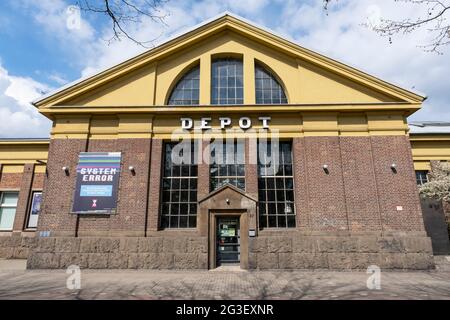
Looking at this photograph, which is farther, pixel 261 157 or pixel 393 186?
pixel 261 157

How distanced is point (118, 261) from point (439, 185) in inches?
631

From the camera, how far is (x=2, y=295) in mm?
7918

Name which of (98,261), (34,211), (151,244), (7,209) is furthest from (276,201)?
(7,209)

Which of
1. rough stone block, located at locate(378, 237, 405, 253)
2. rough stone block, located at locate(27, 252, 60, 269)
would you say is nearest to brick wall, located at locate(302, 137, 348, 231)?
rough stone block, located at locate(378, 237, 405, 253)

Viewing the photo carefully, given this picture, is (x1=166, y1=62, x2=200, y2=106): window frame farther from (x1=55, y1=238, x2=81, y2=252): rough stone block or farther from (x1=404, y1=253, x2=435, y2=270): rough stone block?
(x1=404, y1=253, x2=435, y2=270): rough stone block

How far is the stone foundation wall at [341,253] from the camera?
11523 millimetres

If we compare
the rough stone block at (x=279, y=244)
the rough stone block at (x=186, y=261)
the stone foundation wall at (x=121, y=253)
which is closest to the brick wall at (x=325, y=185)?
the rough stone block at (x=279, y=244)

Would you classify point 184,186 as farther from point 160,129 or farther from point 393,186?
point 393,186

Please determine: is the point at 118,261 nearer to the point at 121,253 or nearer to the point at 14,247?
the point at 121,253

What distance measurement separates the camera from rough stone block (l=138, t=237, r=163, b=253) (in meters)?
11.9
